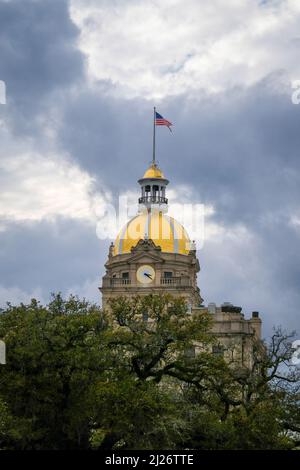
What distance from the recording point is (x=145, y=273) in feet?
562

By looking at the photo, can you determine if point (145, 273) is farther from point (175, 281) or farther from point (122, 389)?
Answer: point (122, 389)

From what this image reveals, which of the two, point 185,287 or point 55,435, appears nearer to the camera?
point 55,435

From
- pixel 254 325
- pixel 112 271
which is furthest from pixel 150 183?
pixel 254 325

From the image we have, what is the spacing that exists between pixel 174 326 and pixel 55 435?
10.5 metres

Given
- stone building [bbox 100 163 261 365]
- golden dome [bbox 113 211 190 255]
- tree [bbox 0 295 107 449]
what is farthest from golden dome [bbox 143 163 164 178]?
tree [bbox 0 295 107 449]

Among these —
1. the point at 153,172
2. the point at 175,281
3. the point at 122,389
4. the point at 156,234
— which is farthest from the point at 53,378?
the point at 153,172

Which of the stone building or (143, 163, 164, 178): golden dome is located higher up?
(143, 163, 164, 178): golden dome

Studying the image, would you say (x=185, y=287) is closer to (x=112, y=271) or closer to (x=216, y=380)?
(x=112, y=271)

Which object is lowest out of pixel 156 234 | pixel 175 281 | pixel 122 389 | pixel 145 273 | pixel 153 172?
pixel 122 389

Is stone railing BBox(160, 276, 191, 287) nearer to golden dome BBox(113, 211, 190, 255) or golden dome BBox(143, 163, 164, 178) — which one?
golden dome BBox(113, 211, 190, 255)

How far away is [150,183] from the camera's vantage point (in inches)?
7313

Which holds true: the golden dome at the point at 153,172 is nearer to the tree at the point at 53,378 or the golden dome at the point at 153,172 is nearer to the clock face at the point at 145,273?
the clock face at the point at 145,273

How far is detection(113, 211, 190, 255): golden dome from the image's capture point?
176 metres

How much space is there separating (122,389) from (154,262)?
91528 mm
